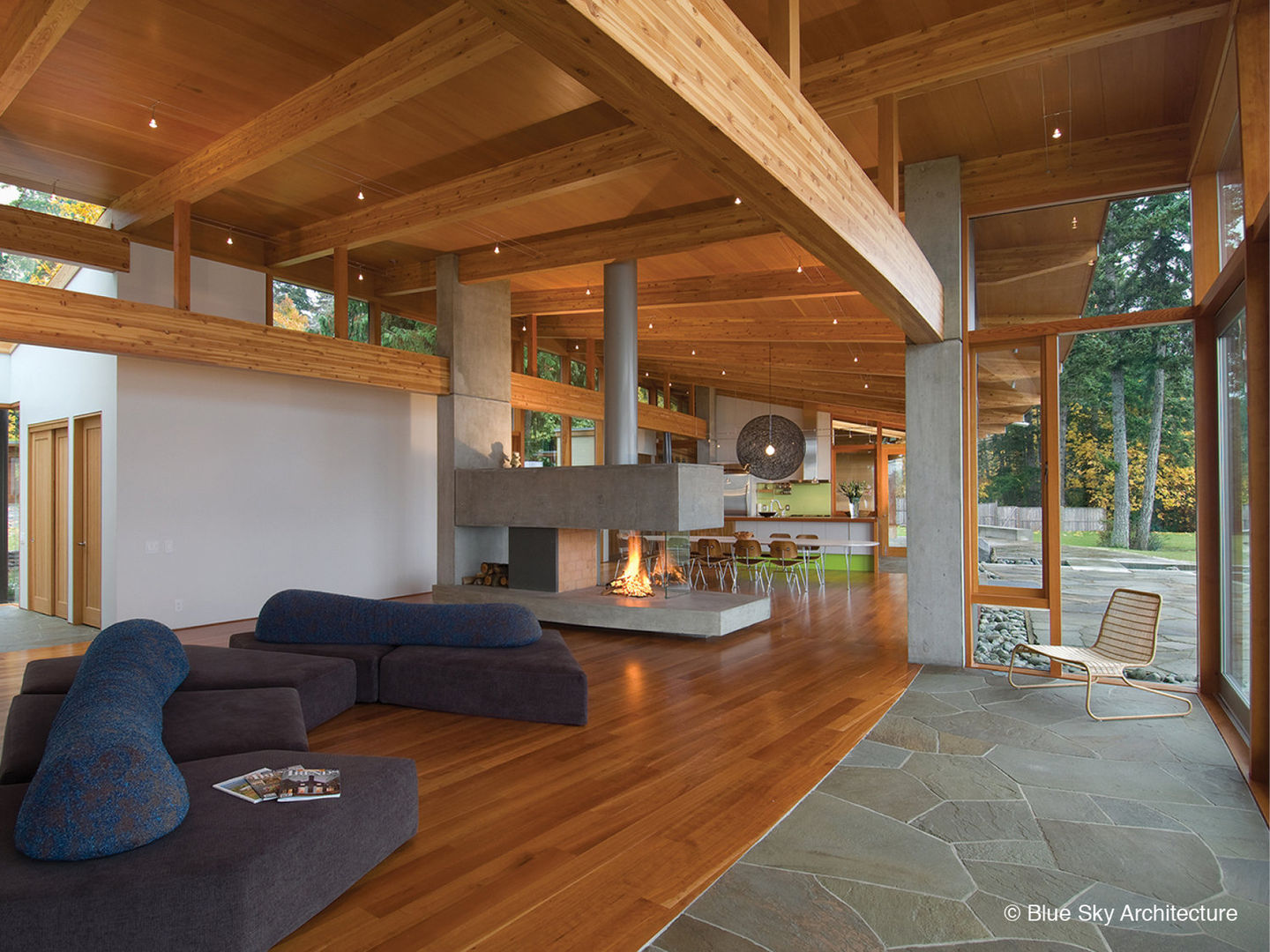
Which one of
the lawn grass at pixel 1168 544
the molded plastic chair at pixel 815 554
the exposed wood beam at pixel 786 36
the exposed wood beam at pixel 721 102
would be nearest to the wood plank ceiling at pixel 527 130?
the exposed wood beam at pixel 721 102

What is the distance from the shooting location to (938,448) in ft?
20.8

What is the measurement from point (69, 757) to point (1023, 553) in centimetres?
644

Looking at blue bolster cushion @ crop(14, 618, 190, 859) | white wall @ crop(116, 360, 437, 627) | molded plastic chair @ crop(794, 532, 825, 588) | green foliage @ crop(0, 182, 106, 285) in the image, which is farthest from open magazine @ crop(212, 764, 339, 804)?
molded plastic chair @ crop(794, 532, 825, 588)

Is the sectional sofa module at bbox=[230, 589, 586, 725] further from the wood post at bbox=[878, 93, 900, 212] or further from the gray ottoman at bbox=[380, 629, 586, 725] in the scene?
the wood post at bbox=[878, 93, 900, 212]

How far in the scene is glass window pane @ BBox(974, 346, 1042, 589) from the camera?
20.5 ft

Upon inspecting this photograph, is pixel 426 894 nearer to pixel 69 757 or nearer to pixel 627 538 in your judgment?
pixel 69 757

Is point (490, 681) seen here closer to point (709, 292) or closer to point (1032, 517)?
point (1032, 517)

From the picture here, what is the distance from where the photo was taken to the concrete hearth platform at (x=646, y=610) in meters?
7.49

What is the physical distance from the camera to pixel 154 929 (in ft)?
6.81

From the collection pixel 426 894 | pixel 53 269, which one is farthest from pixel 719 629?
pixel 53 269

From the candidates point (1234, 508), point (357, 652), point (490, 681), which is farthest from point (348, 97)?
point (1234, 508)

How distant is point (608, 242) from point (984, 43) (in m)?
4.34

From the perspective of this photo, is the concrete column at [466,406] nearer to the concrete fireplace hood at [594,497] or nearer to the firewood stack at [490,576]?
the firewood stack at [490,576]

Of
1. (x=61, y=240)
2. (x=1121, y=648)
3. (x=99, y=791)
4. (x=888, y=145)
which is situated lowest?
(x=1121, y=648)
